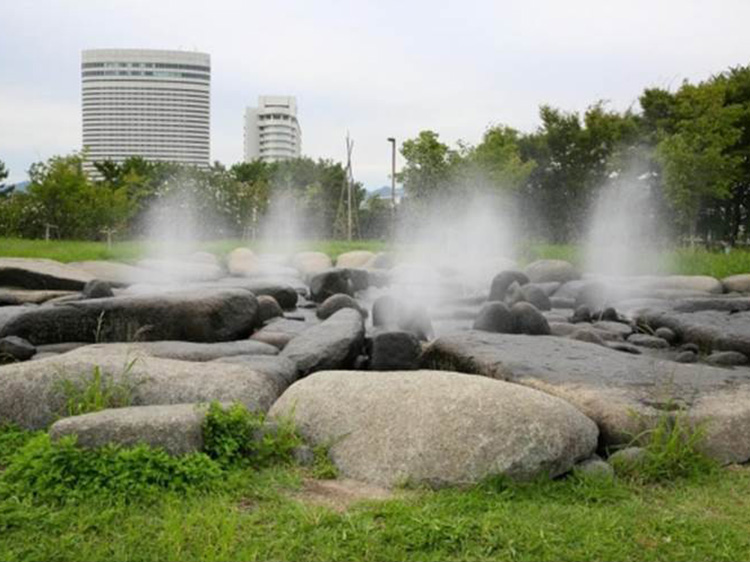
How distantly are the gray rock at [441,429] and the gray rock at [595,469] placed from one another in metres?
0.06

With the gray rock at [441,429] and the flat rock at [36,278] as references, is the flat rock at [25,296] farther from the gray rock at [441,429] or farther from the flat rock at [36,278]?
the gray rock at [441,429]

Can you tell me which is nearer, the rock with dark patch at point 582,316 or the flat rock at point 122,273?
the rock with dark patch at point 582,316

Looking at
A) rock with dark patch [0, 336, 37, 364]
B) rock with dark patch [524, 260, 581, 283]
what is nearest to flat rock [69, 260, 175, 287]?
rock with dark patch [0, 336, 37, 364]

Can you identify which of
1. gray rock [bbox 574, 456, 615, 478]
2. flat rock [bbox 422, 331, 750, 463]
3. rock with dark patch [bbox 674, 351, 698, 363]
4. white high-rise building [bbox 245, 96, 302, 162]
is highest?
white high-rise building [bbox 245, 96, 302, 162]

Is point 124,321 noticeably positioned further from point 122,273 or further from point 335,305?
point 122,273

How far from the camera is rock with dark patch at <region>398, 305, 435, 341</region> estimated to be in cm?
891

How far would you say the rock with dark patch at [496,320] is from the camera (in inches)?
330

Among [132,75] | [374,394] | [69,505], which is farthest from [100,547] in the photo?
[132,75]

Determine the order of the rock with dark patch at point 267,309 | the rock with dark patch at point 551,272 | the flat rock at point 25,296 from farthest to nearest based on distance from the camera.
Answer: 1. the rock with dark patch at point 551,272
2. the flat rock at point 25,296
3. the rock with dark patch at point 267,309

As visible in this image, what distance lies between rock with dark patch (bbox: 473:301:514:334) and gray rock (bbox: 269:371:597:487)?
12.5 ft

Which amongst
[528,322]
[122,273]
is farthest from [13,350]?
[122,273]

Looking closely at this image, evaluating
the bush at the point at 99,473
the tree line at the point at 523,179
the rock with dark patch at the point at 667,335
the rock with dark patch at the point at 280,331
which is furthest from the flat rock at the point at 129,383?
the tree line at the point at 523,179

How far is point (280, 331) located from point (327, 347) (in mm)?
1994

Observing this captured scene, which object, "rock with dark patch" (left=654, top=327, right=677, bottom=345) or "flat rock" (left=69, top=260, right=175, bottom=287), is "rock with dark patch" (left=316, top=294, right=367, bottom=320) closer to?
"rock with dark patch" (left=654, top=327, right=677, bottom=345)
